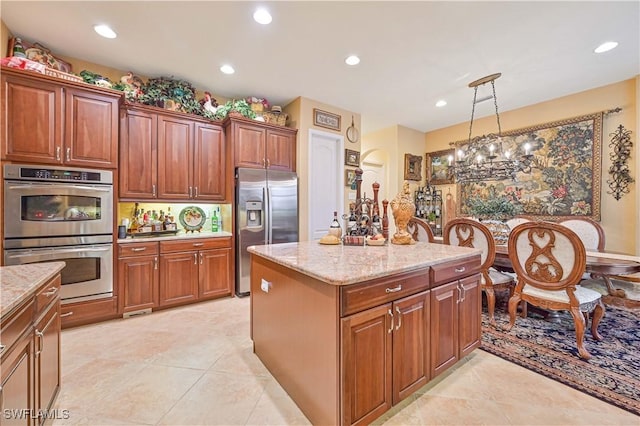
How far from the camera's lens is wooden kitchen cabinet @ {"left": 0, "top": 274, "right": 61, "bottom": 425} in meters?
0.96

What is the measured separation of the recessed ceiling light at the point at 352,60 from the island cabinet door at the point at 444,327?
2.64 meters

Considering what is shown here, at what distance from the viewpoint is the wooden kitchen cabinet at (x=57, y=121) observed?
7.75 feet

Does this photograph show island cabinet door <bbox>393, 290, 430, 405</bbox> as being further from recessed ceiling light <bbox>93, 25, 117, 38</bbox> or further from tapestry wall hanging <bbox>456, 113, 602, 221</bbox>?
tapestry wall hanging <bbox>456, 113, 602, 221</bbox>

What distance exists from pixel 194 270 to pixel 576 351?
3.91 m

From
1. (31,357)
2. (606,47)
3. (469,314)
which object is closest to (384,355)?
(469,314)

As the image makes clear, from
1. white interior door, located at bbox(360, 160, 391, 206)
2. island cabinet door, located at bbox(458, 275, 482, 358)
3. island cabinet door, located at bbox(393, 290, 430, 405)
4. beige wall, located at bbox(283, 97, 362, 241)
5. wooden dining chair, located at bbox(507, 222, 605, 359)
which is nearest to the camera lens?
island cabinet door, located at bbox(393, 290, 430, 405)

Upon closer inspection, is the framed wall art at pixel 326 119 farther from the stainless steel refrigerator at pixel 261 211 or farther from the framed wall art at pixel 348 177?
the stainless steel refrigerator at pixel 261 211

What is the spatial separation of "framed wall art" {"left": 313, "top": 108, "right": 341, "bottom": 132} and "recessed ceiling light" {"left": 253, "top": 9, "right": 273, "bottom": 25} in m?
1.87

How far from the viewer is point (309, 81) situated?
359cm

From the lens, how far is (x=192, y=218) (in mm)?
3738

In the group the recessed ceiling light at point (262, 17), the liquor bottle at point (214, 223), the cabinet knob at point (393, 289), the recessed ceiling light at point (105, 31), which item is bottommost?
the cabinet knob at point (393, 289)

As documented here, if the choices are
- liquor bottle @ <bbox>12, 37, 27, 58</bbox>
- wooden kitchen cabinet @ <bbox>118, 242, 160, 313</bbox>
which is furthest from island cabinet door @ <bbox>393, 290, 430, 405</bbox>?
liquor bottle @ <bbox>12, 37, 27, 58</bbox>

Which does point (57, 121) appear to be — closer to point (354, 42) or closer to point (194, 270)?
point (194, 270)

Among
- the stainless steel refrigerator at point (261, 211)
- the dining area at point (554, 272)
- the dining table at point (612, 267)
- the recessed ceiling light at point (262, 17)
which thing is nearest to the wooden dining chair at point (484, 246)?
the dining area at point (554, 272)
